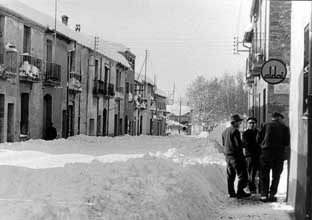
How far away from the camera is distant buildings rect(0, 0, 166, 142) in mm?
22906

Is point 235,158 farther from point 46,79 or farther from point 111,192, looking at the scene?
point 46,79

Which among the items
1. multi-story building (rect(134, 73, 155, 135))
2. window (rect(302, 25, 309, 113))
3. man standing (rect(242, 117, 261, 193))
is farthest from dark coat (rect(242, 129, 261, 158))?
multi-story building (rect(134, 73, 155, 135))

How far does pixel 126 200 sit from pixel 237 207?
116 inches

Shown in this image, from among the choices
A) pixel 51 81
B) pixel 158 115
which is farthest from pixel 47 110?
pixel 158 115

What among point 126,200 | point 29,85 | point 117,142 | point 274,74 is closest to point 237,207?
point 126,200

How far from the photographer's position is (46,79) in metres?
26.8

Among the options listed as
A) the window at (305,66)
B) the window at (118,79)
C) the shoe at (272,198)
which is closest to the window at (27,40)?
the shoe at (272,198)

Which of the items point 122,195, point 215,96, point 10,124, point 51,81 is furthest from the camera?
point 215,96

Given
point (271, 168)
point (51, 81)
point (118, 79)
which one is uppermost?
point (118, 79)

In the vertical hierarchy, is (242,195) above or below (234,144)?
below

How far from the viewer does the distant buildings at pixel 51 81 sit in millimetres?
22906

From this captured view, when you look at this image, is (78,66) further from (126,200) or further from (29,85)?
(126,200)

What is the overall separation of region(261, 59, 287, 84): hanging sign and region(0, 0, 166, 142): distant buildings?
41.5ft

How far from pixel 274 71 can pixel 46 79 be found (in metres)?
16.6
